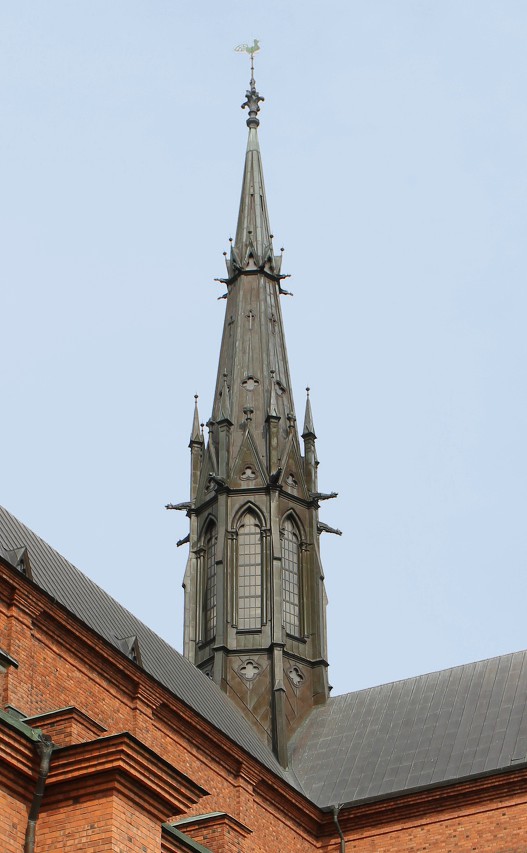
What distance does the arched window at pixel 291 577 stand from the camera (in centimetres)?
4019

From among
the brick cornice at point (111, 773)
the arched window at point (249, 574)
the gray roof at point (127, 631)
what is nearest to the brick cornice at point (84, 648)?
the gray roof at point (127, 631)

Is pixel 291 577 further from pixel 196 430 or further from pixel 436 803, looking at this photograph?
pixel 436 803

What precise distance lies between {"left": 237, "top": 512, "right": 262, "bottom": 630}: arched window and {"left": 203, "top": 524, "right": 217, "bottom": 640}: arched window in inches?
30.6

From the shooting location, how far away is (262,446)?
42312mm

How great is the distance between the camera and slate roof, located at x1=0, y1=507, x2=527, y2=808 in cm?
3158

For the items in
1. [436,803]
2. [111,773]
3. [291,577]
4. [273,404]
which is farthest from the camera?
[273,404]

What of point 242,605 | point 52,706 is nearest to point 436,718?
point 242,605

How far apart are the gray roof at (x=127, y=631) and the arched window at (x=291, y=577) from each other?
3646 millimetres

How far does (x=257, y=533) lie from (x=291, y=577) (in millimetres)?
1587

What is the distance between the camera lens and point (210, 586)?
4072 centimetres

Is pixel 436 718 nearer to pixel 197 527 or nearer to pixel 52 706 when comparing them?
pixel 197 527

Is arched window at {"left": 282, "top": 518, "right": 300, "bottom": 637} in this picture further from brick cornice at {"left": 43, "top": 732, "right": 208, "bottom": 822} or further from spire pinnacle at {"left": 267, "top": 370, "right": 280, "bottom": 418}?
brick cornice at {"left": 43, "top": 732, "right": 208, "bottom": 822}

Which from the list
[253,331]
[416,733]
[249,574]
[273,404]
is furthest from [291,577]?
[253,331]

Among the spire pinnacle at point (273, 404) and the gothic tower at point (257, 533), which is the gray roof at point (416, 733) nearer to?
the gothic tower at point (257, 533)
